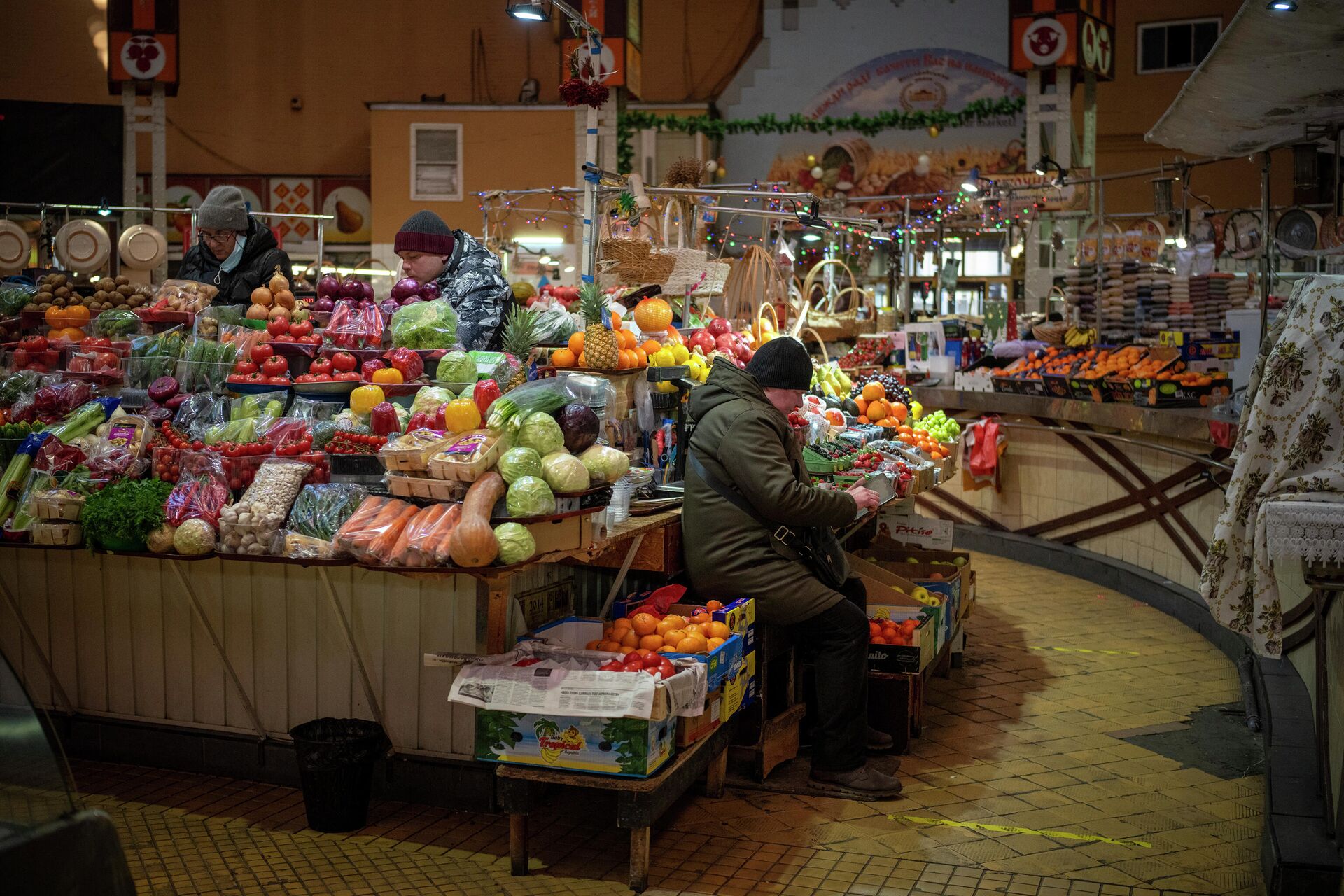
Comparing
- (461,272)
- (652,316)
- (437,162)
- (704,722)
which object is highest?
(437,162)

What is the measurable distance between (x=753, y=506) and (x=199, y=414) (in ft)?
8.19

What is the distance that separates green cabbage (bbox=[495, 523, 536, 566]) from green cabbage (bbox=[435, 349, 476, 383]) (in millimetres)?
1308

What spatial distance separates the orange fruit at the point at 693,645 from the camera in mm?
4348

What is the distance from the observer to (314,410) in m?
5.20

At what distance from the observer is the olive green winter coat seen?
476 centimetres

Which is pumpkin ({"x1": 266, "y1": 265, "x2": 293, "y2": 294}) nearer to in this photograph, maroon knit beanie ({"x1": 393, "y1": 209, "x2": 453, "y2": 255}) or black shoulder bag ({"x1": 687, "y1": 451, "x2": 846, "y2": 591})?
maroon knit beanie ({"x1": 393, "y1": 209, "x2": 453, "y2": 255})

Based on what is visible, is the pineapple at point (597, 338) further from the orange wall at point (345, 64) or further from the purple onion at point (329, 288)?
the orange wall at point (345, 64)

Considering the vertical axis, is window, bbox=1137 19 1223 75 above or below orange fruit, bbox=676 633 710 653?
above

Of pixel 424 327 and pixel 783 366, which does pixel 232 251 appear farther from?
pixel 783 366

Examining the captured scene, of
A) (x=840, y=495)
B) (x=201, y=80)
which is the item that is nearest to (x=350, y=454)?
(x=840, y=495)

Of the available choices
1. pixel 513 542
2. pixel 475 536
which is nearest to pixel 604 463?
pixel 513 542

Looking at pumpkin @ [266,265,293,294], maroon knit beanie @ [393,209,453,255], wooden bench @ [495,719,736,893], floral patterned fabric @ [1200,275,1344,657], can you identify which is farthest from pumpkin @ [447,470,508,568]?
pumpkin @ [266,265,293,294]

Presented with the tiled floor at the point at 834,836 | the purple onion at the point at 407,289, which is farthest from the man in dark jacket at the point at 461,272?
the tiled floor at the point at 834,836

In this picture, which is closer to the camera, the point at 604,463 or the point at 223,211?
the point at 604,463
